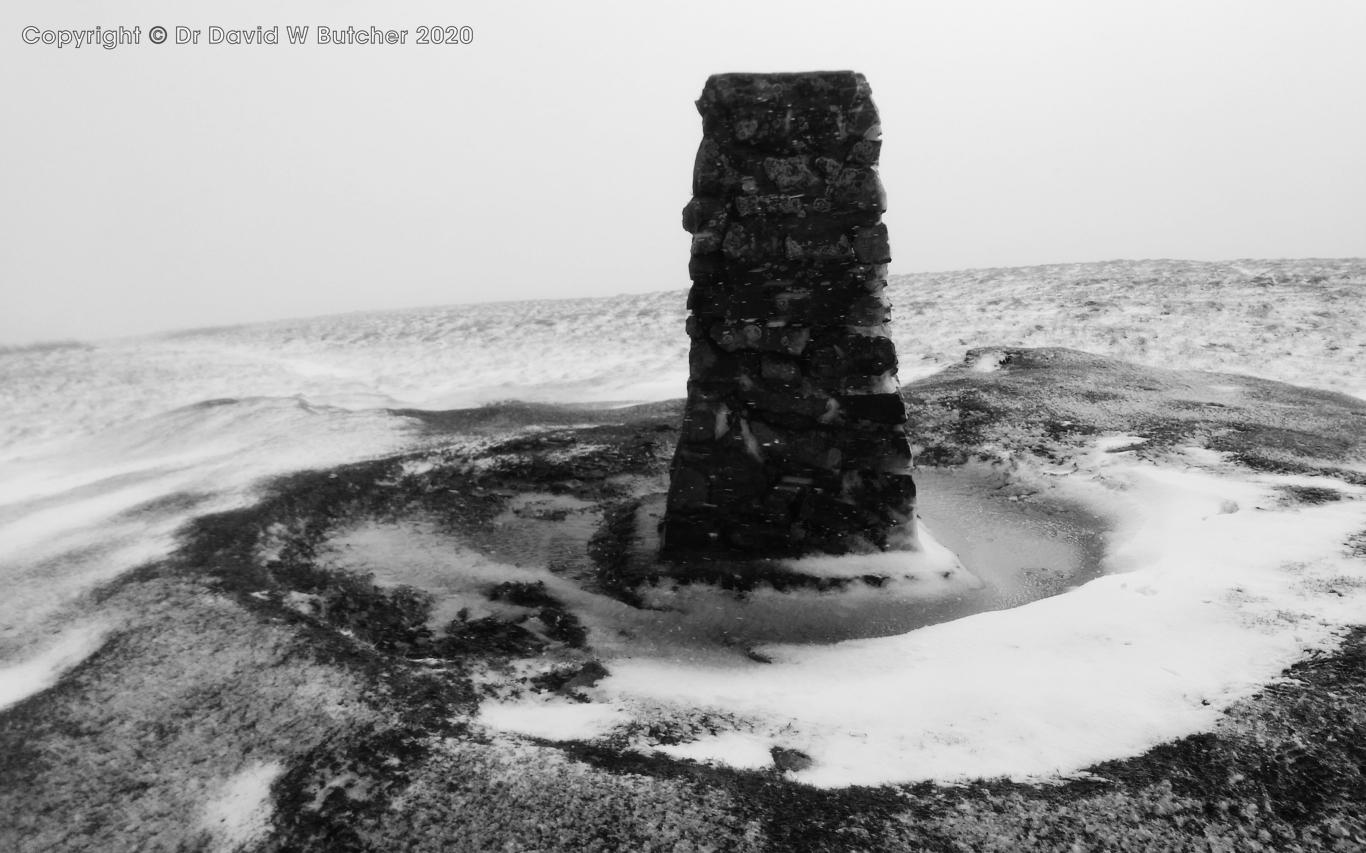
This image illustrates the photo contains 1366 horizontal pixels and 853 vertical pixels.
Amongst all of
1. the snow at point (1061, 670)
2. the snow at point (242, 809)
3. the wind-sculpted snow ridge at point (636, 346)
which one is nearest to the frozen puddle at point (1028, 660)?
the snow at point (1061, 670)

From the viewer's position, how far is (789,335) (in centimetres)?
438

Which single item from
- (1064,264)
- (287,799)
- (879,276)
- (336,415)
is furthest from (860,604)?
(1064,264)

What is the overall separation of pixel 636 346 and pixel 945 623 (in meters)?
7.87

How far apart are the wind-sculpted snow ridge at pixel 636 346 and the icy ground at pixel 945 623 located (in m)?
0.05

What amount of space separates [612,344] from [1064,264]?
8.19 m

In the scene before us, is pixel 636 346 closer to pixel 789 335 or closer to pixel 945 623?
pixel 789 335

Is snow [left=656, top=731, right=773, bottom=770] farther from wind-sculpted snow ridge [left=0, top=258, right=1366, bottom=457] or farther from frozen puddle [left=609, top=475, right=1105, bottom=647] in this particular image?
wind-sculpted snow ridge [left=0, top=258, right=1366, bottom=457]

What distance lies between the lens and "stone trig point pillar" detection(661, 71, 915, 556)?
4.18 metres

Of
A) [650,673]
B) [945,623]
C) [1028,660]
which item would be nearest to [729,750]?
[650,673]

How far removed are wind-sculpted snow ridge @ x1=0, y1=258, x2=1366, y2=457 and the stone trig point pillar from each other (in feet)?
13.7

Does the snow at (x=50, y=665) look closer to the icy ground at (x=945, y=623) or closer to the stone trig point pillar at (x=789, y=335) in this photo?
the icy ground at (x=945, y=623)

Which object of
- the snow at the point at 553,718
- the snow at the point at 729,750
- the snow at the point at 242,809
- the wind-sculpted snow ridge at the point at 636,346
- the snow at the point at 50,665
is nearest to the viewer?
the snow at the point at 242,809

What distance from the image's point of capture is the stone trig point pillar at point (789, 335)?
418 centimetres

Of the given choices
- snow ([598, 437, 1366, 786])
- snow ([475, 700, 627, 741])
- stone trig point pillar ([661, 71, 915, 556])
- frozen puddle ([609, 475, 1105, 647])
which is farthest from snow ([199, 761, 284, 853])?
stone trig point pillar ([661, 71, 915, 556])
